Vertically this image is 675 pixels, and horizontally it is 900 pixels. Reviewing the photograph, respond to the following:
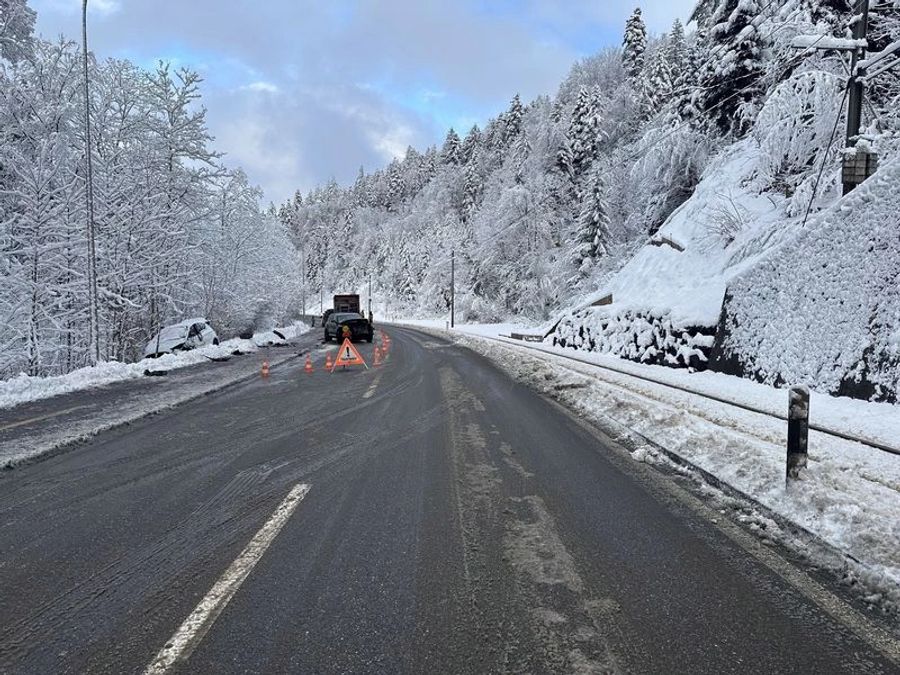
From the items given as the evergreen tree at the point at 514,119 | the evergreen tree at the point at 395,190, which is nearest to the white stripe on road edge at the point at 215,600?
the evergreen tree at the point at 514,119

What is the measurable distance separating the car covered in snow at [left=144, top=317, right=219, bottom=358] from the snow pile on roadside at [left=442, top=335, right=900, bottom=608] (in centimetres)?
1639

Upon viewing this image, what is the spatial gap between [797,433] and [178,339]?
21.3 metres

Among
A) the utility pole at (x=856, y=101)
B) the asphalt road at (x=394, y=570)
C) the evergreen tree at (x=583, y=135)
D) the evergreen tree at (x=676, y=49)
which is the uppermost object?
the evergreen tree at (x=676, y=49)

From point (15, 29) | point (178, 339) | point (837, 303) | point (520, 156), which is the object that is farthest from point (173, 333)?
point (520, 156)

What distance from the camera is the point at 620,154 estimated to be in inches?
1674

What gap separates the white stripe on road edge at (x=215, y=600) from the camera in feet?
8.47

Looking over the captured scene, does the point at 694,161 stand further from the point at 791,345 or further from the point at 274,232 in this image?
the point at 274,232

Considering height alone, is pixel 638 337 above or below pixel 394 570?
above

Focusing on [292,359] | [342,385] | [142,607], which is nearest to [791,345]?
[342,385]

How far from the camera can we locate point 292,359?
66.9 feet

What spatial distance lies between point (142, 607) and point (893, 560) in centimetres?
492

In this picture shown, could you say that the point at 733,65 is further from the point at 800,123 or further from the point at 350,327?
the point at 350,327

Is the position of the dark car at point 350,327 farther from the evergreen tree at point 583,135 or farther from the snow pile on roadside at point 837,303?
the evergreen tree at point 583,135

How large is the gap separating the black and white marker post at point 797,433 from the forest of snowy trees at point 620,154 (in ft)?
36.1
